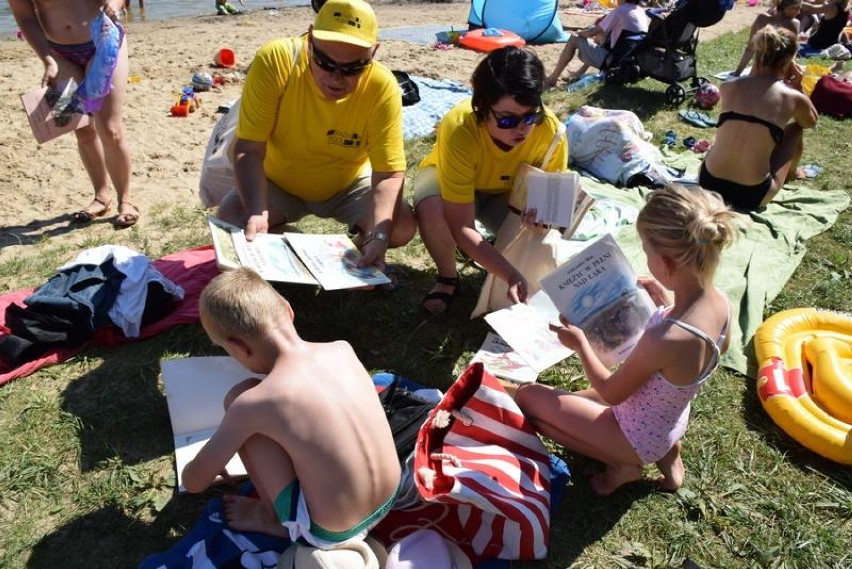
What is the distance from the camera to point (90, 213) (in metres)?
4.64

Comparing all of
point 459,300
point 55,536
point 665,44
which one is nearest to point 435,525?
point 55,536

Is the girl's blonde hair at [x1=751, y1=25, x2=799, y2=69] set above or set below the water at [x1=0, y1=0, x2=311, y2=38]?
above

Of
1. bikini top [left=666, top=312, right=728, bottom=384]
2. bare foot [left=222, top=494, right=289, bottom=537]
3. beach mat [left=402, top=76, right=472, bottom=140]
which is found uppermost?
bikini top [left=666, top=312, right=728, bottom=384]

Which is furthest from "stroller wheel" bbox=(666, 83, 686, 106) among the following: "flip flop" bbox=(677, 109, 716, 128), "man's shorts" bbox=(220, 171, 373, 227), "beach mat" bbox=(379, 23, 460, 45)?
"man's shorts" bbox=(220, 171, 373, 227)

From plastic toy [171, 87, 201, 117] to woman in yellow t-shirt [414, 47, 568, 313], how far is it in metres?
3.65

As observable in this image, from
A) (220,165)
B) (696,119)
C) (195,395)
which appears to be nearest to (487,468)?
(195,395)

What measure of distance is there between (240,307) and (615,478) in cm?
162

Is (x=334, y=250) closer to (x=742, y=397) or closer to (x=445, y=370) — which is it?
(x=445, y=370)

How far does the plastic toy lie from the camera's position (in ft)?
21.6

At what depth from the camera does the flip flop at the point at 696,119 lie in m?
7.08

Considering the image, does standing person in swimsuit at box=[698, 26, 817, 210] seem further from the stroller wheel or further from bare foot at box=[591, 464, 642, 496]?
bare foot at box=[591, 464, 642, 496]

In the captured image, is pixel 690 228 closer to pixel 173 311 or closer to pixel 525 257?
pixel 525 257

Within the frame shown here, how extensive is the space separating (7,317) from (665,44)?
756cm

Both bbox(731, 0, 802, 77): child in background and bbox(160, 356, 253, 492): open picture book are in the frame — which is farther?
bbox(731, 0, 802, 77): child in background
